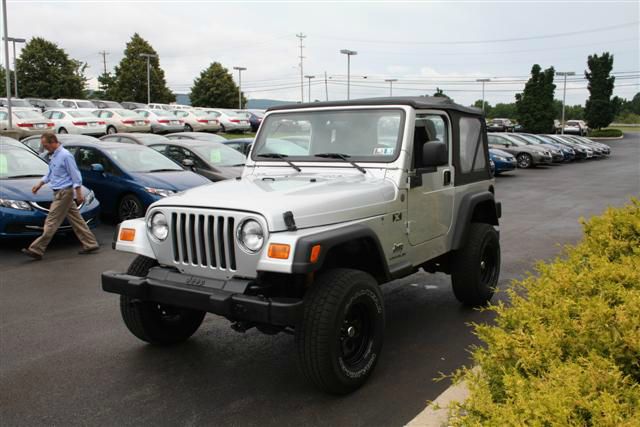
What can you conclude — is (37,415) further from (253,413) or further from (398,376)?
(398,376)

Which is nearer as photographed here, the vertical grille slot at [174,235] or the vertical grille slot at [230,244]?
the vertical grille slot at [230,244]

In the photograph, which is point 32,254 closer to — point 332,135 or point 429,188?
point 332,135

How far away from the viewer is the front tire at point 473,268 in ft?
19.4

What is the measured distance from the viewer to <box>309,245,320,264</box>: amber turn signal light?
3.75 metres

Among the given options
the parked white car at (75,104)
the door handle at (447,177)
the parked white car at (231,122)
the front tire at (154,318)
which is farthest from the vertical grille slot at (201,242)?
the parked white car at (75,104)

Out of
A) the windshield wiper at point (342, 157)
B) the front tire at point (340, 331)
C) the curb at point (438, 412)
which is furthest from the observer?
the windshield wiper at point (342, 157)

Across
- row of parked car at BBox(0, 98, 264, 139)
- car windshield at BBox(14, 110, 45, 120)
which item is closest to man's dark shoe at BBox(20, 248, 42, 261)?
row of parked car at BBox(0, 98, 264, 139)

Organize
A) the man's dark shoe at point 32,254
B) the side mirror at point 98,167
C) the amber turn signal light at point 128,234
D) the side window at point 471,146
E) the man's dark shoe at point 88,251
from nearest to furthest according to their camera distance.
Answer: the amber turn signal light at point 128,234
the side window at point 471,146
the man's dark shoe at point 32,254
the man's dark shoe at point 88,251
the side mirror at point 98,167

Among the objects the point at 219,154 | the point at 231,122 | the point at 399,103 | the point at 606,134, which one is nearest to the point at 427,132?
the point at 399,103

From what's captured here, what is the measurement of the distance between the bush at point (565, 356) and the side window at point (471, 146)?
2.23 meters

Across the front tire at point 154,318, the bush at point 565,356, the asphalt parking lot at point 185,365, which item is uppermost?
the bush at point 565,356

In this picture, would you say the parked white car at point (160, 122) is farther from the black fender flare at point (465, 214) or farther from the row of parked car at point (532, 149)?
the black fender flare at point (465, 214)

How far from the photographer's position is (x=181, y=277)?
4.21 metres

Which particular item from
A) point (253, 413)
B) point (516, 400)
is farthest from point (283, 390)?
point (516, 400)
